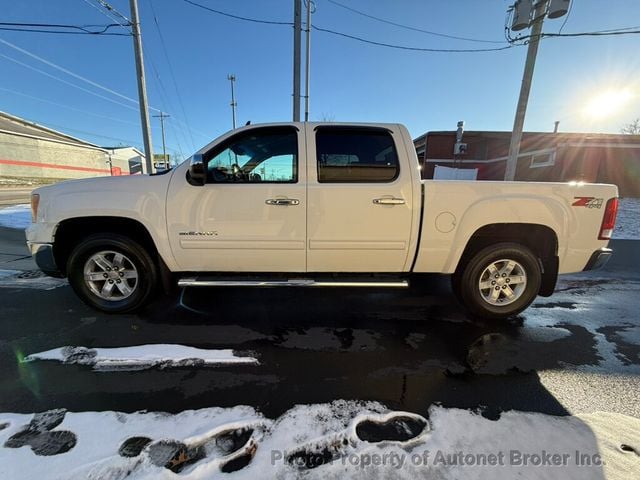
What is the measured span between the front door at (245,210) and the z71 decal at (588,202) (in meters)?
2.81

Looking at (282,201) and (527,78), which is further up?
(527,78)

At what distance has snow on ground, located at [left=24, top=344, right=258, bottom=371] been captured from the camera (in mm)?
2453

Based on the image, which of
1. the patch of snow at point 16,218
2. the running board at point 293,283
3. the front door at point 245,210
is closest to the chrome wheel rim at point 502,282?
the running board at point 293,283

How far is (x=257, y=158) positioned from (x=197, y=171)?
26.4 inches

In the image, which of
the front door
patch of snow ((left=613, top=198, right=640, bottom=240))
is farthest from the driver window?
patch of snow ((left=613, top=198, right=640, bottom=240))

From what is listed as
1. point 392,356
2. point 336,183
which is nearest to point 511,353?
point 392,356

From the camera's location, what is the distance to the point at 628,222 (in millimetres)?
10336

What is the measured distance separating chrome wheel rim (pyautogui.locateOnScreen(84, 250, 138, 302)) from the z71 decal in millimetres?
4786

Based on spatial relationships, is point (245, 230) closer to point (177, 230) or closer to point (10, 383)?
point (177, 230)

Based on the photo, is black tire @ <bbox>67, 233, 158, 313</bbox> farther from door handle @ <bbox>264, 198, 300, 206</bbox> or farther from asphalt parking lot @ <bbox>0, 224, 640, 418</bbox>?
door handle @ <bbox>264, 198, 300, 206</bbox>

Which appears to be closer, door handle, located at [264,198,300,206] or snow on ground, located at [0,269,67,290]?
door handle, located at [264,198,300,206]

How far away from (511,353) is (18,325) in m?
5.05

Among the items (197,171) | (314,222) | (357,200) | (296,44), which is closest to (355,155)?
(357,200)

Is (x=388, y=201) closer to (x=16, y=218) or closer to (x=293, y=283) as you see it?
(x=293, y=283)
